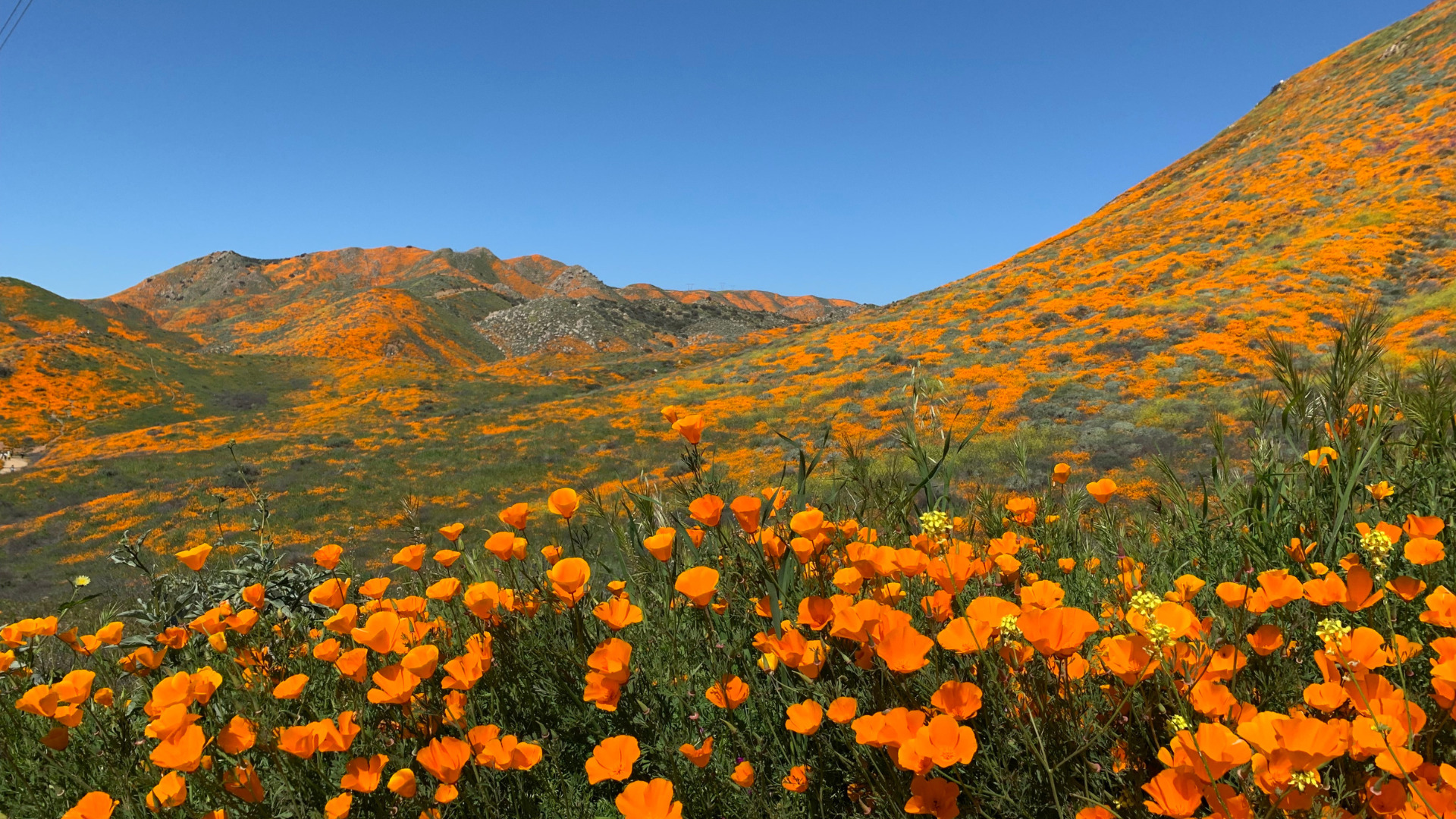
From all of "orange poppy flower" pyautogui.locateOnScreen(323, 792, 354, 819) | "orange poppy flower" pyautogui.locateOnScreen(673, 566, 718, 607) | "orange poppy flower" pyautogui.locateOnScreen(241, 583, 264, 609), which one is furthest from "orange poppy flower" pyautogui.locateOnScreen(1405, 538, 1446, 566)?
"orange poppy flower" pyautogui.locateOnScreen(241, 583, 264, 609)

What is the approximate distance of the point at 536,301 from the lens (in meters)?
60.1

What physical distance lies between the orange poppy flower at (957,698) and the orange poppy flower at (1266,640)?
25.5 inches

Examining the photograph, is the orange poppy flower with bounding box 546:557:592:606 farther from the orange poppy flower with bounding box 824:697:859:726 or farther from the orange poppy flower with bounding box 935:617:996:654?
the orange poppy flower with bounding box 935:617:996:654

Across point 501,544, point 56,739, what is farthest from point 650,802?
point 56,739

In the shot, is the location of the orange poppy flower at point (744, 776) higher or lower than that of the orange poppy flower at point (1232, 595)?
lower

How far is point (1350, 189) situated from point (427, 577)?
3007 centimetres

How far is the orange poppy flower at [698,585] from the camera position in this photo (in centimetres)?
139

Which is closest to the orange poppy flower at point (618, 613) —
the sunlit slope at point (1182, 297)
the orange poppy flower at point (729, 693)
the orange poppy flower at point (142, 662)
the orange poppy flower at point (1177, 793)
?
the orange poppy flower at point (729, 693)

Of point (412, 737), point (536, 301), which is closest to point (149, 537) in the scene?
point (412, 737)

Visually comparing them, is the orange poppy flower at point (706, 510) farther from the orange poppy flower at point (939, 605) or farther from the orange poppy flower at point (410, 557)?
the orange poppy flower at point (410, 557)

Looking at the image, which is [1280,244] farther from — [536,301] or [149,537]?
[536,301]

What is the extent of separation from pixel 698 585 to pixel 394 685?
767 mm

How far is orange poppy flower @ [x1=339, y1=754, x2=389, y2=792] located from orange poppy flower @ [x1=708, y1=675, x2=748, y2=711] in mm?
738

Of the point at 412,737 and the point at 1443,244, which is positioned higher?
the point at 1443,244
